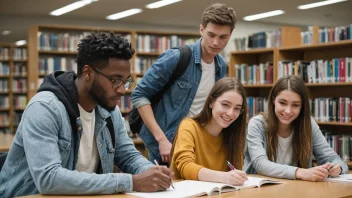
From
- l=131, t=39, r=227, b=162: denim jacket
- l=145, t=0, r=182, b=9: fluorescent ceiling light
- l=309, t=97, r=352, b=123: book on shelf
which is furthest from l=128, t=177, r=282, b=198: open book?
l=145, t=0, r=182, b=9: fluorescent ceiling light

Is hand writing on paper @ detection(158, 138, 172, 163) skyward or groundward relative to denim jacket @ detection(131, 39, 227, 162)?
groundward

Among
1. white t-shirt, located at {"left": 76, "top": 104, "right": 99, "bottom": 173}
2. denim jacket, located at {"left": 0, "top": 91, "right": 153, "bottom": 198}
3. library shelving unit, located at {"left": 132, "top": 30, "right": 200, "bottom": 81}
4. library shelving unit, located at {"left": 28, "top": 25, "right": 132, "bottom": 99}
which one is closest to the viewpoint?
denim jacket, located at {"left": 0, "top": 91, "right": 153, "bottom": 198}

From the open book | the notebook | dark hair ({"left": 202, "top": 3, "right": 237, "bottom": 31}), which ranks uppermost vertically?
dark hair ({"left": 202, "top": 3, "right": 237, "bottom": 31})

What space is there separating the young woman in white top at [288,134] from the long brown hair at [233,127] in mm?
181

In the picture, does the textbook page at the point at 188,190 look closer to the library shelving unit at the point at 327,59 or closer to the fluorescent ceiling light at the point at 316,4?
the library shelving unit at the point at 327,59

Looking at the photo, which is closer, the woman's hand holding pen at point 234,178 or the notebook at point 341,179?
the woman's hand holding pen at point 234,178

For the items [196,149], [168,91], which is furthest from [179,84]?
[196,149]

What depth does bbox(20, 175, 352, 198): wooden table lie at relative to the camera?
180 centimetres

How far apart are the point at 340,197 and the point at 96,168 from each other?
92 cm

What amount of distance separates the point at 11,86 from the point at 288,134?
8.62 metres

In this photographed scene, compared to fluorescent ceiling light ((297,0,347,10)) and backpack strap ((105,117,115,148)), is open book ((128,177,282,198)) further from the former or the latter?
fluorescent ceiling light ((297,0,347,10))

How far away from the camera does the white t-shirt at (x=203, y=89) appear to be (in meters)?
2.75

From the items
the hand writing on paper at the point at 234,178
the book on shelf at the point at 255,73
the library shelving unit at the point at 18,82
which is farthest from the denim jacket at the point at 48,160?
the library shelving unit at the point at 18,82

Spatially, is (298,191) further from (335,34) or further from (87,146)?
(335,34)
